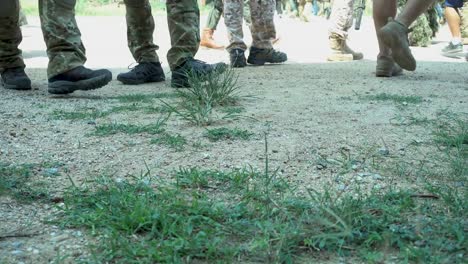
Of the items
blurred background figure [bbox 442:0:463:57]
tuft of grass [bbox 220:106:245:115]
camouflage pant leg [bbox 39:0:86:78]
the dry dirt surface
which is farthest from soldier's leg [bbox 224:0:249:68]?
blurred background figure [bbox 442:0:463:57]

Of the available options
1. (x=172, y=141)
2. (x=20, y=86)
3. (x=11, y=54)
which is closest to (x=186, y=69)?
(x=20, y=86)

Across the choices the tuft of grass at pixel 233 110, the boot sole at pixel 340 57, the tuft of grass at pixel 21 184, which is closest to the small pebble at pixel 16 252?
the tuft of grass at pixel 21 184

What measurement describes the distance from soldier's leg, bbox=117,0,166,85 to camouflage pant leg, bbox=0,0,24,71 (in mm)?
720

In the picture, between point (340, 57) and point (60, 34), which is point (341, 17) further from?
point (60, 34)

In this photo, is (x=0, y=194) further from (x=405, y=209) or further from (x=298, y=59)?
(x=298, y=59)

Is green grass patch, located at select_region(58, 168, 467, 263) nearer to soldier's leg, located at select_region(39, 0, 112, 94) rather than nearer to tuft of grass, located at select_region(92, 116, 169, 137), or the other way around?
tuft of grass, located at select_region(92, 116, 169, 137)

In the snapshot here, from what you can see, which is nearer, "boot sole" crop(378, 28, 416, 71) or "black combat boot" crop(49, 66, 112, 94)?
"black combat boot" crop(49, 66, 112, 94)

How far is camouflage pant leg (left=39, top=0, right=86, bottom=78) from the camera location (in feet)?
11.0

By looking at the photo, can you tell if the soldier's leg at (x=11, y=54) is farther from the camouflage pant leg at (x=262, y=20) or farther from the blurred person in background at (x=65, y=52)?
the camouflage pant leg at (x=262, y=20)

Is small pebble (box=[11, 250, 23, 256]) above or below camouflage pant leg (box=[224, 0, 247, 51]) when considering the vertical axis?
below

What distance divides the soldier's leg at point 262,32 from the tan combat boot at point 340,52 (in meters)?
0.83

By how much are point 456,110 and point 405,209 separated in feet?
5.49

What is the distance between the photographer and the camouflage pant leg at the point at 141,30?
4406mm

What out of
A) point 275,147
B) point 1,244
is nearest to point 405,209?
point 275,147
